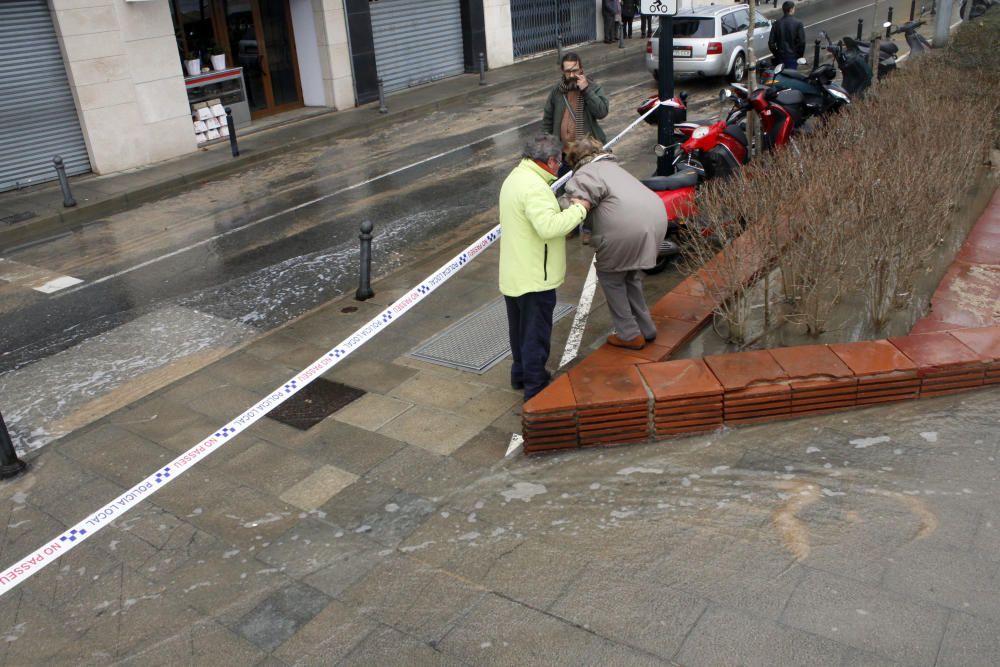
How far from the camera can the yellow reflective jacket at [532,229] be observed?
5.65 meters

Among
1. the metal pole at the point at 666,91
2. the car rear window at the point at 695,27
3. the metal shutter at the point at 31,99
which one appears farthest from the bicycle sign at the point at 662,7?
the metal shutter at the point at 31,99

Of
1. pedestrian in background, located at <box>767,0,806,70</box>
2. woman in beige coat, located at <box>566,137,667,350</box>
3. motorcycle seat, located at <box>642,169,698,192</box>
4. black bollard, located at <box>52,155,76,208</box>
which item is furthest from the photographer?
pedestrian in background, located at <box>767,0,806,70</box>

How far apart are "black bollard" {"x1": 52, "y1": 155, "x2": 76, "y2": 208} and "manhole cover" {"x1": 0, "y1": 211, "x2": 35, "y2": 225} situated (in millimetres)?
531

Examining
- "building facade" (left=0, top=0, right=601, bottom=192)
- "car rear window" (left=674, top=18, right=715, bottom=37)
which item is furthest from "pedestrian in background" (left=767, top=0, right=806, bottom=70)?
"building facade" (left=0, top=0, right=601, bottom=192)

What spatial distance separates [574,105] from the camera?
359 inches

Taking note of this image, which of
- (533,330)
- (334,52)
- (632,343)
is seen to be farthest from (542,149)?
(334,52)

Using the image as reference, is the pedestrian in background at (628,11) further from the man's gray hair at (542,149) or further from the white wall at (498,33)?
the man's gray hair at (542,149)

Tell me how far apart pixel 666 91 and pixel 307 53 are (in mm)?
13796

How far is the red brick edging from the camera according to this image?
5.60 m

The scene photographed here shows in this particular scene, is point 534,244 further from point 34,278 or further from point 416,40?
point 416,40

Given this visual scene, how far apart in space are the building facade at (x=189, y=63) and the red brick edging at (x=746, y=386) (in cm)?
1356

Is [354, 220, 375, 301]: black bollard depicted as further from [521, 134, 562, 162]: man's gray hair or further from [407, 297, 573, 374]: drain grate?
[521, 134, 562, 162]: man's gray hair

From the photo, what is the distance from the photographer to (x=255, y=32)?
20203mm

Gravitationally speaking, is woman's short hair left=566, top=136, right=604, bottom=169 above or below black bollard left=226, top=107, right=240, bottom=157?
above
